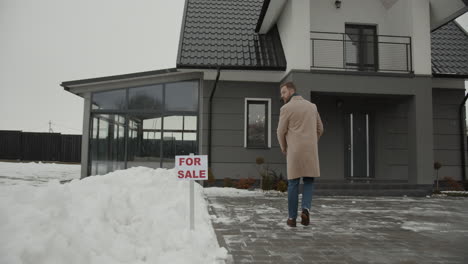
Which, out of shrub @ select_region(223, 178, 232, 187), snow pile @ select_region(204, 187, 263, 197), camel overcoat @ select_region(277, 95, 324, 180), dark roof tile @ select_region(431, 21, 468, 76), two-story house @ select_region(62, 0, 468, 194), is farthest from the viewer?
dark roof tile @ select_region(431, 21, 468, 76)

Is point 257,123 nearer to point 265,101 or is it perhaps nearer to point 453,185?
point 265,101

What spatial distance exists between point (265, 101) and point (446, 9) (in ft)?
17.8

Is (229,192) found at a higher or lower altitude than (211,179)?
lower

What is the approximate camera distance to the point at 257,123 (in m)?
9.43

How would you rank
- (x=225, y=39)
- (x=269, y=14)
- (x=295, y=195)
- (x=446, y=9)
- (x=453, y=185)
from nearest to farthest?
(x=295, y=195) < (x=446, y=9) < (x=269, y=14) < (x=453, y=185) < (x=225, y=39)

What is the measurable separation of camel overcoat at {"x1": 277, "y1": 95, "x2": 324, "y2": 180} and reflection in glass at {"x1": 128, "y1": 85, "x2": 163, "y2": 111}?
6116mm

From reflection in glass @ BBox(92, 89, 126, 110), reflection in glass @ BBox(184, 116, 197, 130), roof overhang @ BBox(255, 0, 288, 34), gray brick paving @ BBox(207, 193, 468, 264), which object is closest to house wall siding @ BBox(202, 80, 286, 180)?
reflection in glass @ BBox(184, 116, 197, 130)

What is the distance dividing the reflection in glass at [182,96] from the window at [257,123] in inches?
63.5

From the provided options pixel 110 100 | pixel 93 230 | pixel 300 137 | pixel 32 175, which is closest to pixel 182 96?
pixel 110 100

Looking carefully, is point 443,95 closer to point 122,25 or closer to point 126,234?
point 126,234

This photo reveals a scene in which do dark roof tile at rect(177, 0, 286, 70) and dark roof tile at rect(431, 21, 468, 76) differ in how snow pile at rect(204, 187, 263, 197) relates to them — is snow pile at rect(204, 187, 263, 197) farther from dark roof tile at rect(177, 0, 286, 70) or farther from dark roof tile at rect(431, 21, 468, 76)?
dark roof tile at rect(431, 21, 468, 76)

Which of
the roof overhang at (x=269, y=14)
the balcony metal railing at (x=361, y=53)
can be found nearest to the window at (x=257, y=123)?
the balcony metal railing at (x=361, y=53)

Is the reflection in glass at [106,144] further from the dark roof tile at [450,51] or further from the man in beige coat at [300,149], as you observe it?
the dark roof tile at [450,51]

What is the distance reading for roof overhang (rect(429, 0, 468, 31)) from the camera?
7936 mm
